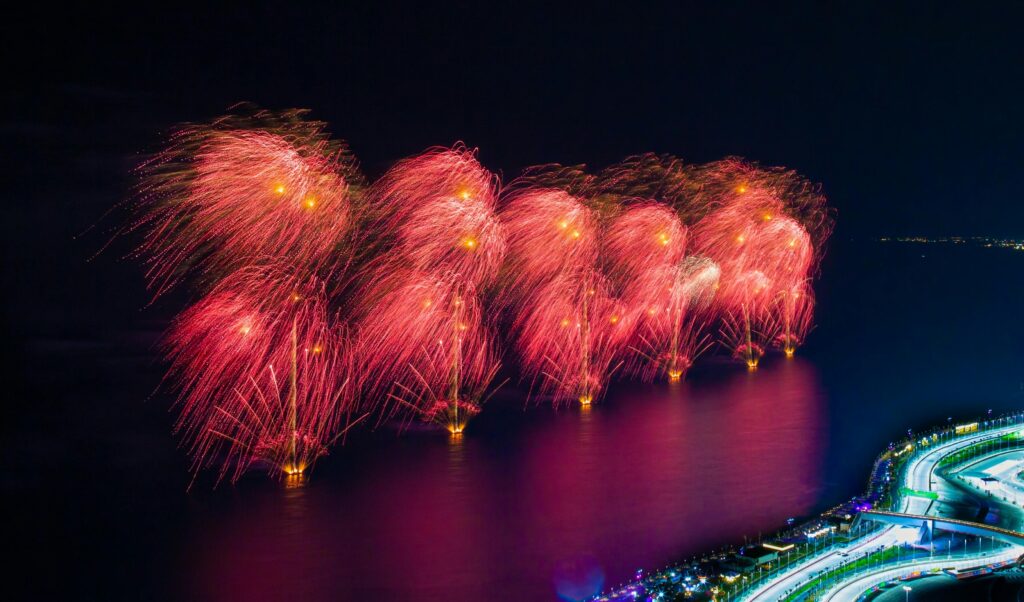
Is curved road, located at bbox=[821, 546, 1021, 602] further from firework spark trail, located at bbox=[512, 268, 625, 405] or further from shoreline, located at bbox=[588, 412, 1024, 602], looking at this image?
firework spark trail, located at bbox=[512, 268, 625, 405]

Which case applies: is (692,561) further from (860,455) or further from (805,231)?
(805,231)

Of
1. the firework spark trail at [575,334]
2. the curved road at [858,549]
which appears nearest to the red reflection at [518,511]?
the curved road at [858,549]

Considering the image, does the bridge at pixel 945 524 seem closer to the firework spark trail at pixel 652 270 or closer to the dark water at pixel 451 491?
the dark water at pixel 451 491

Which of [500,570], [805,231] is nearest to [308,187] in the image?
[500,570]

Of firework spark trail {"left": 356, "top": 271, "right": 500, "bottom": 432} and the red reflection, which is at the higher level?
firework spark trail {"left": 356, "top": 271, "right": 500, "bottom": 432}

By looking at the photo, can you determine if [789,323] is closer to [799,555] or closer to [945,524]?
[945,524]

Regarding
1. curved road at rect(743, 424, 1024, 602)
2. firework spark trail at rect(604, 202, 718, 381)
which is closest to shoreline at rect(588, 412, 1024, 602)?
curved road at rect(743, 424, 1024, 602)
